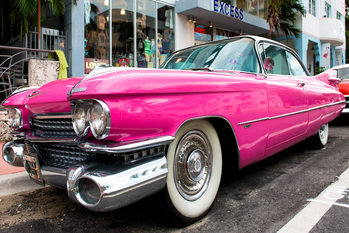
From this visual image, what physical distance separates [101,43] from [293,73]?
6.12m

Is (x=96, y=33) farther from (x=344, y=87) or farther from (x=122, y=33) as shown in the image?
(x=344, y=87)

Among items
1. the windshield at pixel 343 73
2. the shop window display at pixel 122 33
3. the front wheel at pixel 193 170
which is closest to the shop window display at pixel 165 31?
Answer: the shop window display at pixel 122 33

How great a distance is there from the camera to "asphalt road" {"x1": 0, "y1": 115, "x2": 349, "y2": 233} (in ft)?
6.42

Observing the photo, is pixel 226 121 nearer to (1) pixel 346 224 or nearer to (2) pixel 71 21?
(1) pixel 346 224

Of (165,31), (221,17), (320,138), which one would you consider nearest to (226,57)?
(320,138)

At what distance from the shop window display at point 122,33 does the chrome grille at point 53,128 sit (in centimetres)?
650

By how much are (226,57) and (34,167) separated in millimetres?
2015

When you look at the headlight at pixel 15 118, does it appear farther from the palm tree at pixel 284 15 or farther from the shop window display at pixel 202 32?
the palm tree at pixel 284 15

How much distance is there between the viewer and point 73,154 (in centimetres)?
190

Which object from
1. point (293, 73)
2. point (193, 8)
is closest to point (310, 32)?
point (193, 8)

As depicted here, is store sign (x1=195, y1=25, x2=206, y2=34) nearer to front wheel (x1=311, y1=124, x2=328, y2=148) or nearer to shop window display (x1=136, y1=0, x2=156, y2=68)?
shop window display (x1=136, y1=0, x2=156, y2=68)

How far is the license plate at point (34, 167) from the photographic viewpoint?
1.98 meters

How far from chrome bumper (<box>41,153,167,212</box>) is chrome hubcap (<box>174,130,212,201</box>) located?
1.03ft

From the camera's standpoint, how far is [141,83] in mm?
1601
